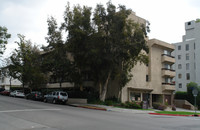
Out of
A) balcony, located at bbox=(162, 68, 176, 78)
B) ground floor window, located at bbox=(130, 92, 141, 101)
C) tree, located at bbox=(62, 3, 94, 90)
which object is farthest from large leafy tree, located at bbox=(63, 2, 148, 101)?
balcony, located at bbox=(162, 68, 176, 78)

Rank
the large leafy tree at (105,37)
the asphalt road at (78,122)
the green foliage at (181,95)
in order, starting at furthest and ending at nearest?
the green foliage at (181,95) → the large leafy tree at (105,37) → the asphalt road at (78,122)

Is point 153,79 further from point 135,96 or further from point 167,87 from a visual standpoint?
point 135,96

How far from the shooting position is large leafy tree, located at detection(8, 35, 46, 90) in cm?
4175

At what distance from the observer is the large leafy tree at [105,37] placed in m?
26.3

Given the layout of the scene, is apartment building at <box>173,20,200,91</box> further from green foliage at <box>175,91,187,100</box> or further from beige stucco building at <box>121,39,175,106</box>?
beige stucco building at <box>121,39,175,106</box>

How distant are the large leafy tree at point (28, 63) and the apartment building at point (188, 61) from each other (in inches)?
1617

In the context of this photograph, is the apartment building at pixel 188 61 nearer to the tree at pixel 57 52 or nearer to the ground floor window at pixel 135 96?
the ground floor window at pixel 135 96

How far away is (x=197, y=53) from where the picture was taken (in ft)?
189

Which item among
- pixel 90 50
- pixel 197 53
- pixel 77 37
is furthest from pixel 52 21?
pixel 197 53

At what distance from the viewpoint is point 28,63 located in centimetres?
4334

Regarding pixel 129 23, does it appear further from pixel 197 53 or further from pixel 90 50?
pixel 197 53

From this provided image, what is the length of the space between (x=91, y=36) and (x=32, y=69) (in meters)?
19.2

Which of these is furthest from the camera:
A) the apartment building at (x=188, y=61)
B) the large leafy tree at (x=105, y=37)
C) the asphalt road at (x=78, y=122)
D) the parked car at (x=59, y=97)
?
the apartment building at (x=188, y=61)

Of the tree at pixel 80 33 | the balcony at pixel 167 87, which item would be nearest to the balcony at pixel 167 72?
the balcony at pixel 167 87
